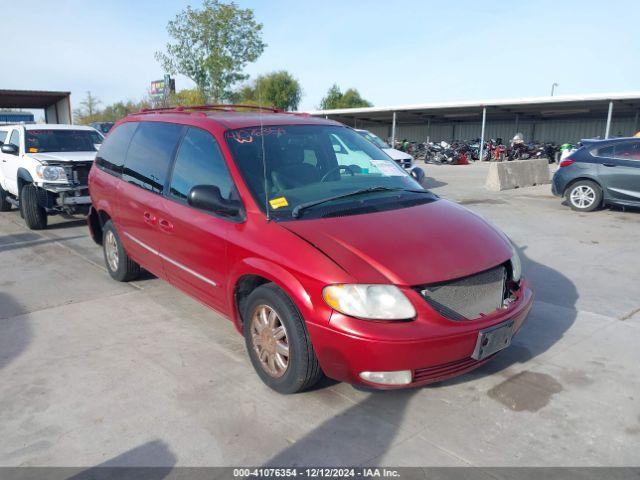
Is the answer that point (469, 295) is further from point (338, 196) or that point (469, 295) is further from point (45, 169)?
point (45, 169)

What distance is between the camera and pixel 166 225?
415 centimetres

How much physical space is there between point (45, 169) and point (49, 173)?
0.09m

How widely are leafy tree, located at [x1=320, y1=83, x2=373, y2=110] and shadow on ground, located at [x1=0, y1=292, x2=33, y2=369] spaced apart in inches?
2413

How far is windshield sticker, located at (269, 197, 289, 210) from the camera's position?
3.40 meters

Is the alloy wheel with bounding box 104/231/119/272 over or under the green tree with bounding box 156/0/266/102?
under

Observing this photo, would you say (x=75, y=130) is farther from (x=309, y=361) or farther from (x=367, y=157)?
(x=309, y=361)

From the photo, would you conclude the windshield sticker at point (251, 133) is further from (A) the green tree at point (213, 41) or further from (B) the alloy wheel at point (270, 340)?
(A) the green tree at point (213, 41)

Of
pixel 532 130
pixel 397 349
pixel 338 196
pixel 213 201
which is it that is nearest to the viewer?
pixel 397 349

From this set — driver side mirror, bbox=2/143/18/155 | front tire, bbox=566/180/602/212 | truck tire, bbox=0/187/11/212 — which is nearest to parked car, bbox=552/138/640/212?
front tire, bbox=566/180/602/212

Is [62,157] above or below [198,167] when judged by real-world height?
below

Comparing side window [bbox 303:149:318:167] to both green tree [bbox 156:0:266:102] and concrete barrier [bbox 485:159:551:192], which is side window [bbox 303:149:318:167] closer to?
concrete barrier [bbox 485:159:551:192]

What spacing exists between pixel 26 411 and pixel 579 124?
1425 inches

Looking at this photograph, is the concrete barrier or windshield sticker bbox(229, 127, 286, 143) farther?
the concrete barrier

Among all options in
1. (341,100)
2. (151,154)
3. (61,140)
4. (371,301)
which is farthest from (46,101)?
(341,100)
